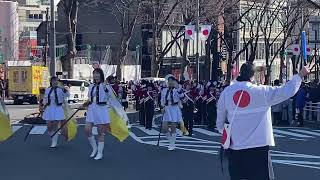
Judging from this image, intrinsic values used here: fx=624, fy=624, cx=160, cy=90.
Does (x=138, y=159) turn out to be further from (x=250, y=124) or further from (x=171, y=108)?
(x=250, y=124)

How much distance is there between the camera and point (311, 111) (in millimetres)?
24328

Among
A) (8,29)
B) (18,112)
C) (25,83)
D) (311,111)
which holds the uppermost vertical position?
(8,29)

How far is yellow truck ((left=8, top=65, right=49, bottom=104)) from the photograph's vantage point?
138 ft

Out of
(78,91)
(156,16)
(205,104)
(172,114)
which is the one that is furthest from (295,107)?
(78,91)

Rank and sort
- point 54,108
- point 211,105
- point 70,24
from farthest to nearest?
point 70,24 < point 211,105 < point 54,108

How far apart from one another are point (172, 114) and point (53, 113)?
2.82 m

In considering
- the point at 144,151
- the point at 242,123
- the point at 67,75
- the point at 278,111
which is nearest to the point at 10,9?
the point at 67,75

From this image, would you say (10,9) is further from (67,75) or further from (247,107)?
(247,107)

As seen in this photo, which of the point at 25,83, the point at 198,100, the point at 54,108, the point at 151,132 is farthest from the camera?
the point at 25,83

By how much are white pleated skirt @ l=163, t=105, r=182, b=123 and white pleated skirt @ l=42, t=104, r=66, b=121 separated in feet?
7.99

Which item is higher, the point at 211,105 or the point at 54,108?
the point at 54,108

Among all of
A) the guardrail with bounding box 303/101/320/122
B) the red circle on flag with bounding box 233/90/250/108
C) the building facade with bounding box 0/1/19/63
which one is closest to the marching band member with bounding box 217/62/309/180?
the red circle on flag with bounding box 233/90/250/108

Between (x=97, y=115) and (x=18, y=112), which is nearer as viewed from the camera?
(x=97, y=115)

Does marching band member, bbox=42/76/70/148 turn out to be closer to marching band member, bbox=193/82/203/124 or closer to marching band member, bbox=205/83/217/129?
marching band member, bbox=205/83/217/129
